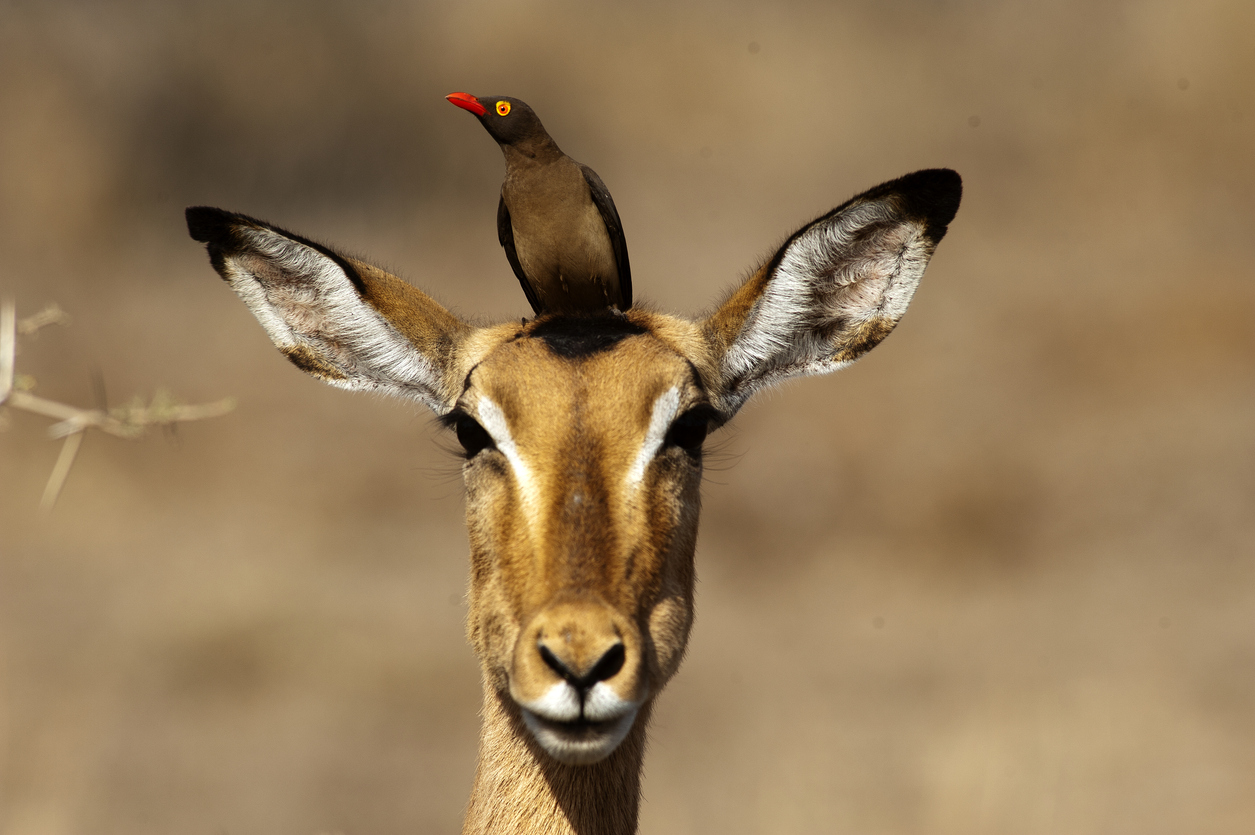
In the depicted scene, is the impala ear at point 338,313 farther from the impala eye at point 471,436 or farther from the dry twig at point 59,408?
the dry twig at point 59,408

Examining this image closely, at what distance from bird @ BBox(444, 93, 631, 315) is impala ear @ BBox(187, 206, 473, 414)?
1.69ft

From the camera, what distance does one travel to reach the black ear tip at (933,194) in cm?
521

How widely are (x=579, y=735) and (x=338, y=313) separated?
242 cm

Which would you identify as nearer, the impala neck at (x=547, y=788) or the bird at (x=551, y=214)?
the impala neck at (x=547, y=788)

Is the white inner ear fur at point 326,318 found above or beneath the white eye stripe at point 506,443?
above

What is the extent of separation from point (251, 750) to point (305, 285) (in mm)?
8440

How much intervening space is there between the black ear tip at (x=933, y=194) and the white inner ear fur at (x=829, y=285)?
0.28 ft

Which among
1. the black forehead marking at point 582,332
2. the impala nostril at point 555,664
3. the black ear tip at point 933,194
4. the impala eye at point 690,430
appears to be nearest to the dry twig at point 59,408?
the black forehead marking at point 582,332

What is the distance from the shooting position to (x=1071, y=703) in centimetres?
1323

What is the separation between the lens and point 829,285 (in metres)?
5.80

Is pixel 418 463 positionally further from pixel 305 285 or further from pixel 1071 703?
pixel 305 285

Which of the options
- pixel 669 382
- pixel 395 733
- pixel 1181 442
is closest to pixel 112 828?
pixel 395 733

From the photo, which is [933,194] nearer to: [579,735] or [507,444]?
[507,444]

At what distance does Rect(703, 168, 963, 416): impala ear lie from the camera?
17.6 feet
